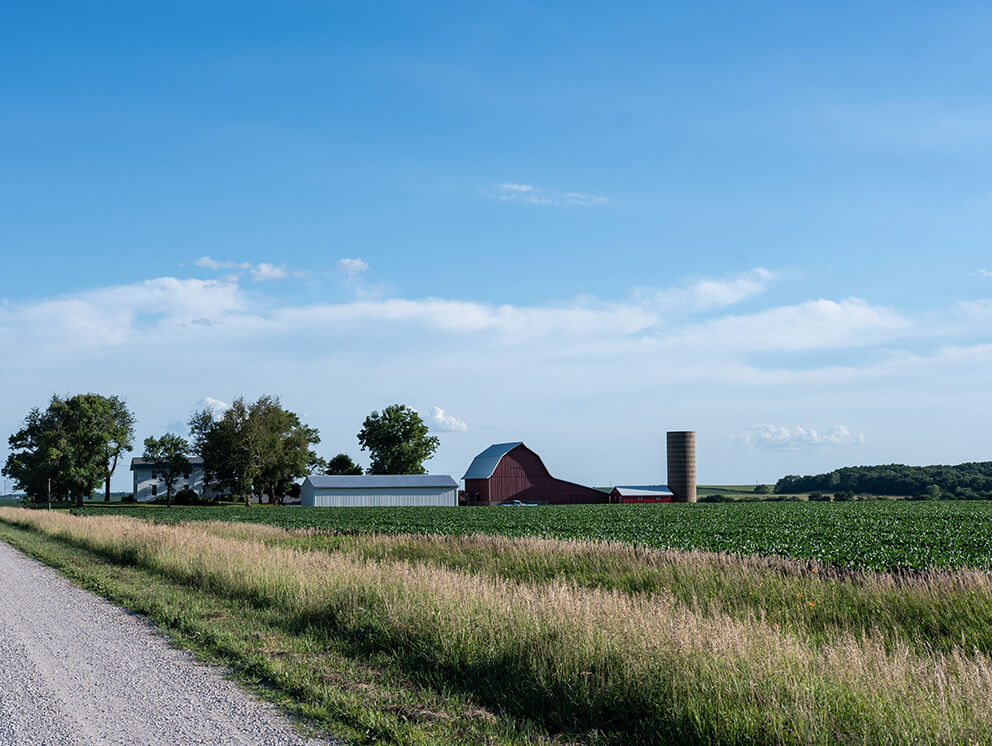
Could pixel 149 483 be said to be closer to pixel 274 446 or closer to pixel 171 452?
pixel 171 452

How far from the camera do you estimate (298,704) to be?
786cm

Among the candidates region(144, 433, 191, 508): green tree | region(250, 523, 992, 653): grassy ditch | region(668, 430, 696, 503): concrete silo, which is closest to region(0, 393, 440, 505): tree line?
region(144, 433, 191, 508): green tree

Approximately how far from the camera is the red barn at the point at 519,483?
101 metres

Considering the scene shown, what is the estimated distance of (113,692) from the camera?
8.37 meters

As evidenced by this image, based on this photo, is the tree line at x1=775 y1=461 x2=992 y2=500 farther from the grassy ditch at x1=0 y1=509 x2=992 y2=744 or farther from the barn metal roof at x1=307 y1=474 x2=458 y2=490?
the grassy ditch at x1=0 y1=509 x2=992 y2=744

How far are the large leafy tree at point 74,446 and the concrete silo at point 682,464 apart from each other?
73051mm

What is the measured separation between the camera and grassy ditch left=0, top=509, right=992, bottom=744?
241 inches

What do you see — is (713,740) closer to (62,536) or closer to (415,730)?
(415,730)

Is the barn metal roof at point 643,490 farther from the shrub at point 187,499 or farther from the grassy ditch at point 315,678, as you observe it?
the grassy ditch at point 315,678

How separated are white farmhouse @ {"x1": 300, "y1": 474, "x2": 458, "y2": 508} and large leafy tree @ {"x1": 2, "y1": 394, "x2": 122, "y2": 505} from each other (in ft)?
81.6

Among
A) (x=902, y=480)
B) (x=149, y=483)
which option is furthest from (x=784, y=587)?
(x=902, y=480)

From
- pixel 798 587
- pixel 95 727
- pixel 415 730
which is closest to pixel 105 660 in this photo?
pixel 95 727

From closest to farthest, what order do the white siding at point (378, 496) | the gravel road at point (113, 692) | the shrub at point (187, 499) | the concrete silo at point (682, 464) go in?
the gravel road at point (113, 692)
the white siding at point (378, 496)
the shrub at point (187, 499)
the concrete silo at point (682, 464)

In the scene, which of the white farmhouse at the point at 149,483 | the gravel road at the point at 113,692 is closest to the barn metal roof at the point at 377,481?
the white farmhouse at the point at 149,483
